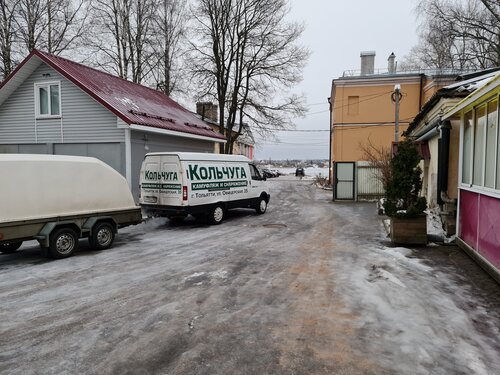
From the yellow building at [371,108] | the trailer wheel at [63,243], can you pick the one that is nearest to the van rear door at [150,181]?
the trailer wheel at [63,243]

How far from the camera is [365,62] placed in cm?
3016

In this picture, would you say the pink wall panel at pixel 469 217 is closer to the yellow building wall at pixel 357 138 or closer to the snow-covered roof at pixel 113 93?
the snow-covered roof at pixel 113 93

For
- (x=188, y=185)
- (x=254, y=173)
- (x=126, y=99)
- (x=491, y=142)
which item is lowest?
(x=188, y=185)

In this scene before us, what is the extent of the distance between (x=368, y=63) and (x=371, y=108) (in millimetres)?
4494

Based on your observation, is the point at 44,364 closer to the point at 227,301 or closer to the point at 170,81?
the point at 227,301

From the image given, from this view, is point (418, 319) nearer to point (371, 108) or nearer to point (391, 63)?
point (371, 108)

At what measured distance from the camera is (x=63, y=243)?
310 inches

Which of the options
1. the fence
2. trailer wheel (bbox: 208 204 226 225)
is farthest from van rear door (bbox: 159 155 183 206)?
the fence

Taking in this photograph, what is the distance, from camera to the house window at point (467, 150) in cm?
794

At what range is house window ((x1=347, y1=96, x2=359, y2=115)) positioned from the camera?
93.6 feet

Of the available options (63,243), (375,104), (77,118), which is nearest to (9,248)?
(63,243)

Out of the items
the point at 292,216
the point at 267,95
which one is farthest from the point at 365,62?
the point at 292,216

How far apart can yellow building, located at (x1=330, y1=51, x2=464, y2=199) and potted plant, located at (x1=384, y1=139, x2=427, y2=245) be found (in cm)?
1919

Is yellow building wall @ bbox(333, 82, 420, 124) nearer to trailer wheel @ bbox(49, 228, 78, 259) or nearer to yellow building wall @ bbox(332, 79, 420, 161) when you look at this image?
yellow building wall @ bbox(332, 79, 420, 161)
